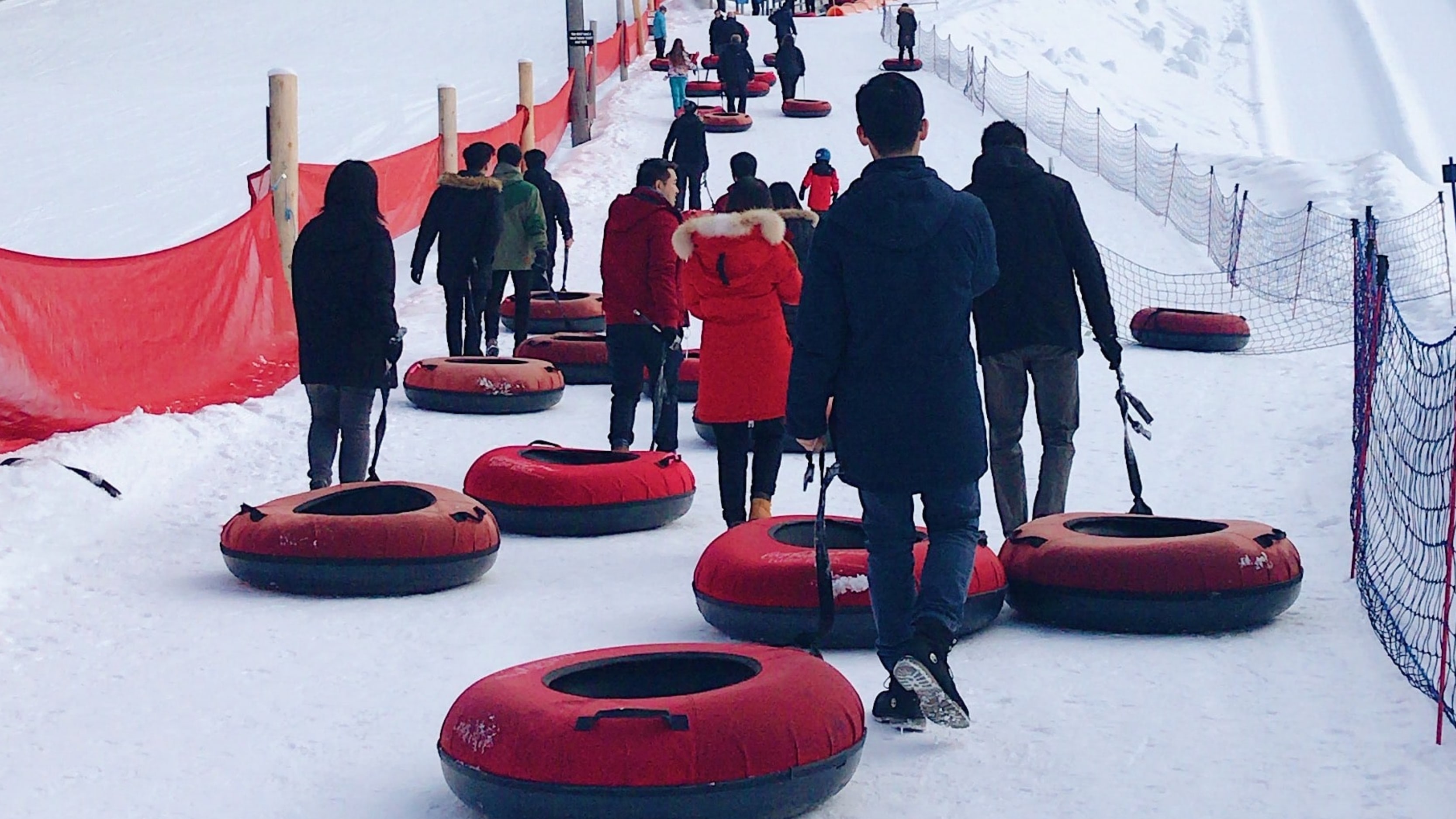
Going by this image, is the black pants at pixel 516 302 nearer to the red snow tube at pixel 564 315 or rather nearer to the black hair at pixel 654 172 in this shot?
the red snow tube at pixel 564 315

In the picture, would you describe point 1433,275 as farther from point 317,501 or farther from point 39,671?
point 39,671

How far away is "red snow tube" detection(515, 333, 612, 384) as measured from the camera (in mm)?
12109

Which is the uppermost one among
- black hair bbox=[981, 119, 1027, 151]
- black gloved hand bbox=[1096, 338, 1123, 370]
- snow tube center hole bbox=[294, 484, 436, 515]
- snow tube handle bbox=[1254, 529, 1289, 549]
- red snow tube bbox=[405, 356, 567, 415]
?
black hair bbox=[981, 119, 1027, 151]

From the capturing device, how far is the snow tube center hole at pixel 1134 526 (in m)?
5.96

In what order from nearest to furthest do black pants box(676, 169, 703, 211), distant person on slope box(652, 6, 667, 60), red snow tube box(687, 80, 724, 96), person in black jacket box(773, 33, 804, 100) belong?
black pants box(676, 169, 703, 211), person in black jacket box(773, 33, 804, 100), red snow tube box(687, 80, 724, 96), distant person on slope box(652, 6, 667, 60)

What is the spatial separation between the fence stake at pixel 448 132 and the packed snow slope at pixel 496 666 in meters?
6.66

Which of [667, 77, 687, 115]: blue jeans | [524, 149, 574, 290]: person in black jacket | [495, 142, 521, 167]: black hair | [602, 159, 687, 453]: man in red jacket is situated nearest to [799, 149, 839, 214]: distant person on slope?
[524, 149, 574, 290]: person in black jacket

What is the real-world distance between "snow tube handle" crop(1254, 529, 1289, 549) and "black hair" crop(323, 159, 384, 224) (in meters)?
3.53

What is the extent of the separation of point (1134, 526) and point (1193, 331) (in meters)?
8.06

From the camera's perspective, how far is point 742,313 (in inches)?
265

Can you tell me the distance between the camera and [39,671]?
5.16 meters

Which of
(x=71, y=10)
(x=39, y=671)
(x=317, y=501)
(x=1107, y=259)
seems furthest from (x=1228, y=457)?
(x=71, y=10)

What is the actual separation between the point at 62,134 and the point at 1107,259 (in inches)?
564

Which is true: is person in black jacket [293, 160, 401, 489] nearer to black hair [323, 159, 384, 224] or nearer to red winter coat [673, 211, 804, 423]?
black hair [323, 159, 384, 224]
